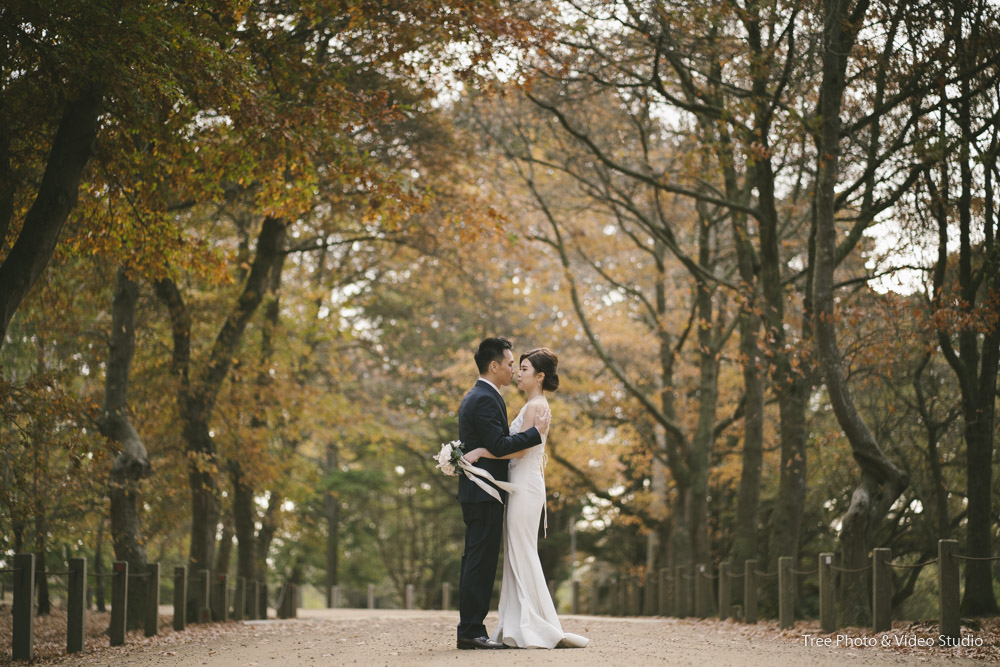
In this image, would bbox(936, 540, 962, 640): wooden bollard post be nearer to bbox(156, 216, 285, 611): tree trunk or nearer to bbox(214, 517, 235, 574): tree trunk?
bbox(156, 216, 285, 611): tree trunk

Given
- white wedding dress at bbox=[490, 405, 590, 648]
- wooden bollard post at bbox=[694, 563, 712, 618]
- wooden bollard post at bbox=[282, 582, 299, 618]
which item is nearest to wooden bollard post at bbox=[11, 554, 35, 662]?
white wedding dress at bbox=[490, 405, 590, 648]

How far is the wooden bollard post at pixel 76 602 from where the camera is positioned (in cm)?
1004

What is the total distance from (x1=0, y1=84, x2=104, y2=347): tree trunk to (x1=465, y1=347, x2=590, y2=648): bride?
4422mm

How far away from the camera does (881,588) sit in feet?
32.6

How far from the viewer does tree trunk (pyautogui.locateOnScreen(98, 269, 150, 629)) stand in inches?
527

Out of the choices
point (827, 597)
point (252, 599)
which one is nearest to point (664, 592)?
point (252, 599)

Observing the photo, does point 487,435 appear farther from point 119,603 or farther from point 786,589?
point 786,589

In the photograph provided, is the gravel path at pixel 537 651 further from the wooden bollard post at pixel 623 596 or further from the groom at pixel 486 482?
the wooden bollard post at pixel 623 596

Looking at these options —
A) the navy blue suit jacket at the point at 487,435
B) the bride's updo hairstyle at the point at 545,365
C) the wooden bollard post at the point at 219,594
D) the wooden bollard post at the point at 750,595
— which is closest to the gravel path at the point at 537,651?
the navy blue suit jacket at the point at 487,435

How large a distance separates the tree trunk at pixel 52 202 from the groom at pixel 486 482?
422 centimetres

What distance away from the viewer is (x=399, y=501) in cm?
3775

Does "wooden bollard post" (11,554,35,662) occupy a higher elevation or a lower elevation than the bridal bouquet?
lower

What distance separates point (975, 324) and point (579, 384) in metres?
14.3

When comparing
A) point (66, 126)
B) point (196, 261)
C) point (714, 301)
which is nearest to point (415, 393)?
point (714, 301)
